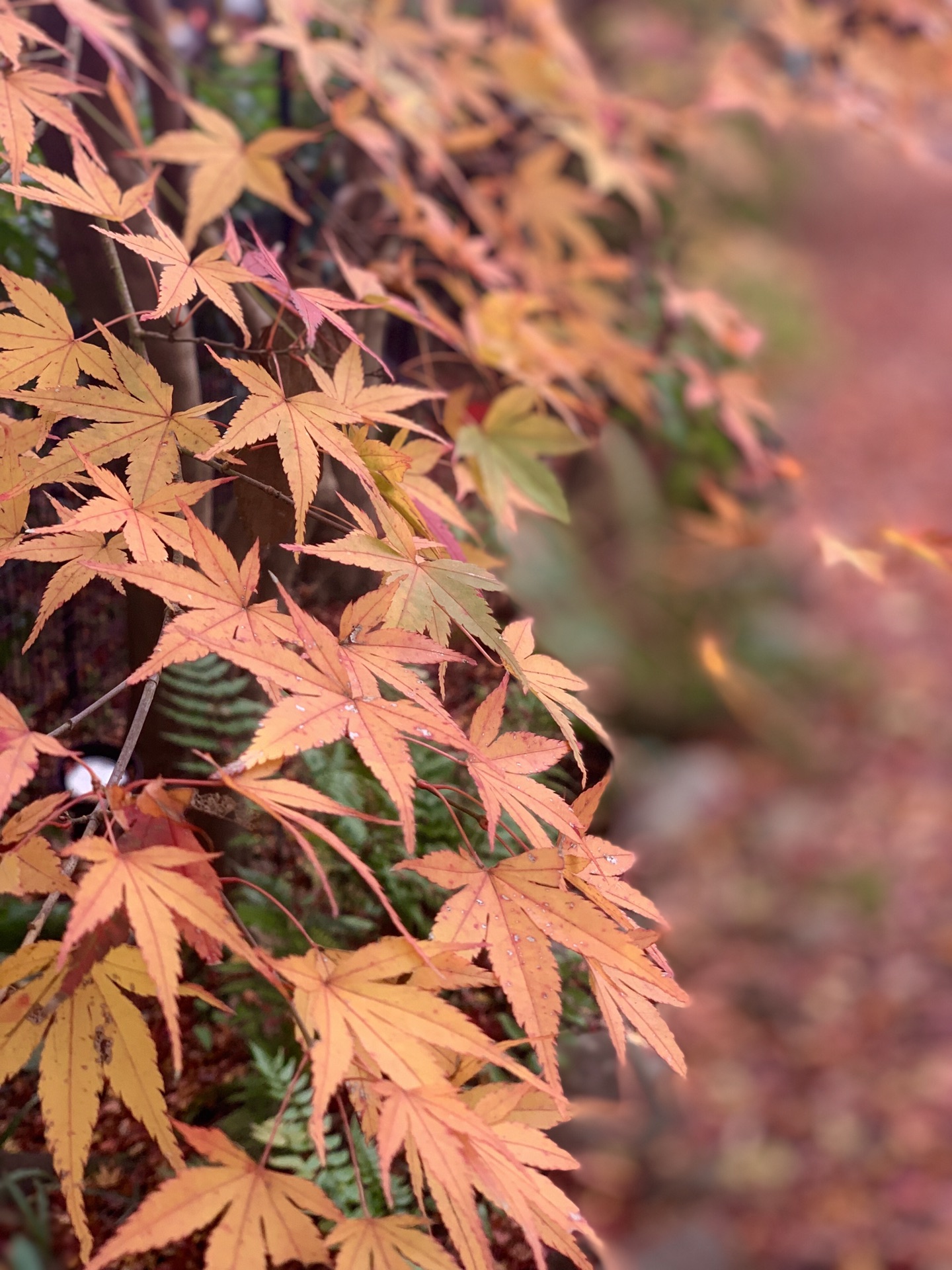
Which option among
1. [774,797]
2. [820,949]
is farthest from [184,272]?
[774,797]

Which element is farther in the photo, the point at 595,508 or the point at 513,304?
the point at 595,508

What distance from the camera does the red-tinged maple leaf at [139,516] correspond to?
0.52 metres

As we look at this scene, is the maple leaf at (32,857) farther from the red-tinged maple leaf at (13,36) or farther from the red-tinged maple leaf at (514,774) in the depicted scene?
the red-tinged maple leaf at (13,36)

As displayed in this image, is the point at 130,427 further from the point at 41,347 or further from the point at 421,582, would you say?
the point at 421,582

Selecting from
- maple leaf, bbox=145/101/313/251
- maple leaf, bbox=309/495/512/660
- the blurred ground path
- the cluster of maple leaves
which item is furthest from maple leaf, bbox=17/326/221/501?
the blurred ground path

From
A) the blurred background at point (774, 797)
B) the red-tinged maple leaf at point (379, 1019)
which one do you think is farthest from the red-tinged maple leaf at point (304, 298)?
the blurred background at point (774, 797)

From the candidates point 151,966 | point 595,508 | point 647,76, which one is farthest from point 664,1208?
point 647,76

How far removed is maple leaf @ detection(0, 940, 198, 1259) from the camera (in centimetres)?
49

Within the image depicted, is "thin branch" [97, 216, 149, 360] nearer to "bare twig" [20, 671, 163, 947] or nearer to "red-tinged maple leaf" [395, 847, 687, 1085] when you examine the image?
"bare twig" [20, 671, 163, 947]

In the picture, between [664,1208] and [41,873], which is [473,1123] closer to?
[41,873]

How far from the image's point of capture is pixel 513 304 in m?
1.08

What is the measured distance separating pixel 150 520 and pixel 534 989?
33 cm

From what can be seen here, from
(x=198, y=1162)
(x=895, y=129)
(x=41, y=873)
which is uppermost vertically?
(x=895, y=129)

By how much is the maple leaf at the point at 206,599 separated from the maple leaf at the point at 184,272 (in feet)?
0.35
